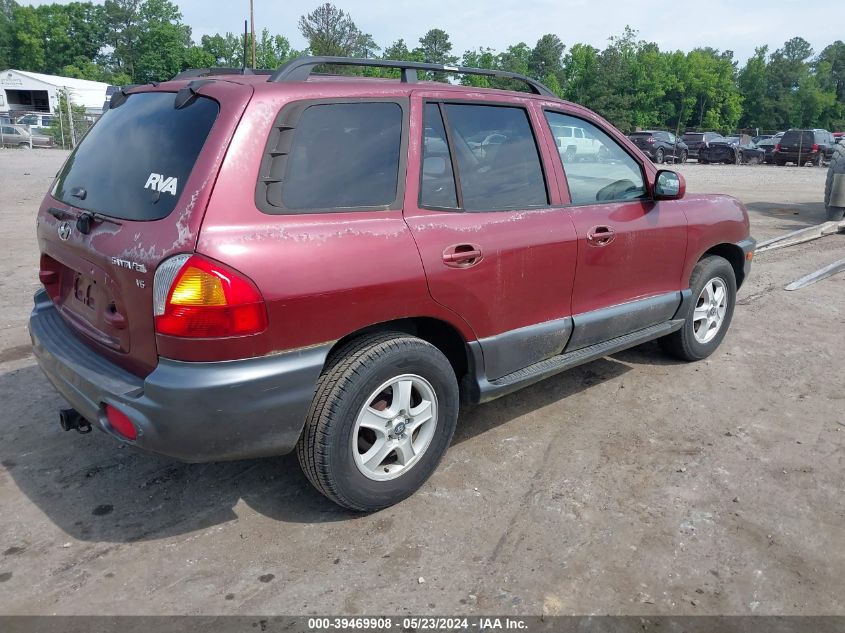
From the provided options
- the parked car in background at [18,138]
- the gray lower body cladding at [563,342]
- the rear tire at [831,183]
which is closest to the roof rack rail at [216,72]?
the gray lower body cladding at [563,342]

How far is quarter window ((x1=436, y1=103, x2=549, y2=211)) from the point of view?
3400 mm

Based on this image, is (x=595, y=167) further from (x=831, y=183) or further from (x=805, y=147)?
(x=805, y=147)

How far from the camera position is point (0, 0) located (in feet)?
357

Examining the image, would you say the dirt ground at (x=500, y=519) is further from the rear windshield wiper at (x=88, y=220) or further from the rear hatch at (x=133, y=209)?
the rear windshield wiper at (x=88, y=220)

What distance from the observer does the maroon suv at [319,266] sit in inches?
102

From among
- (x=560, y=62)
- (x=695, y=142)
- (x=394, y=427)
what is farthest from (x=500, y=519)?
(x=560, y=62)

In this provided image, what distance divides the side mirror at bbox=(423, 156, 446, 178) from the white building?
6016 centimetres

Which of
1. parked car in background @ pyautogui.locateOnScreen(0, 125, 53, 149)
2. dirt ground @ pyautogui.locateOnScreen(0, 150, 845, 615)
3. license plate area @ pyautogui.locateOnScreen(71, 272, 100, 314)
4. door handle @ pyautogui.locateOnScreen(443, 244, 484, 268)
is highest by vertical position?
parked car in background @ pyautogui.locateOnScreen(0, 125, 53, 149)

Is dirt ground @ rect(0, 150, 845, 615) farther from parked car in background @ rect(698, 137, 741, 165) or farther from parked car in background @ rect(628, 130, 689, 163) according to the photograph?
parked car in background @ rect(698, 137, 741, 165)

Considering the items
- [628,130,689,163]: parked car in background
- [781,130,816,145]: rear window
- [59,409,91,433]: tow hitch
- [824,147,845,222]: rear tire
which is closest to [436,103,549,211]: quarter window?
[59,409,91,433]: tow hitch

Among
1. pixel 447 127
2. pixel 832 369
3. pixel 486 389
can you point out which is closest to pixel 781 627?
pixel 486 389

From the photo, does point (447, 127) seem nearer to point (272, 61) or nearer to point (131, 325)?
point (131, 325)

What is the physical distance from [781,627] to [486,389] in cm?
157

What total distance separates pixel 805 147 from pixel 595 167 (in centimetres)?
3329
